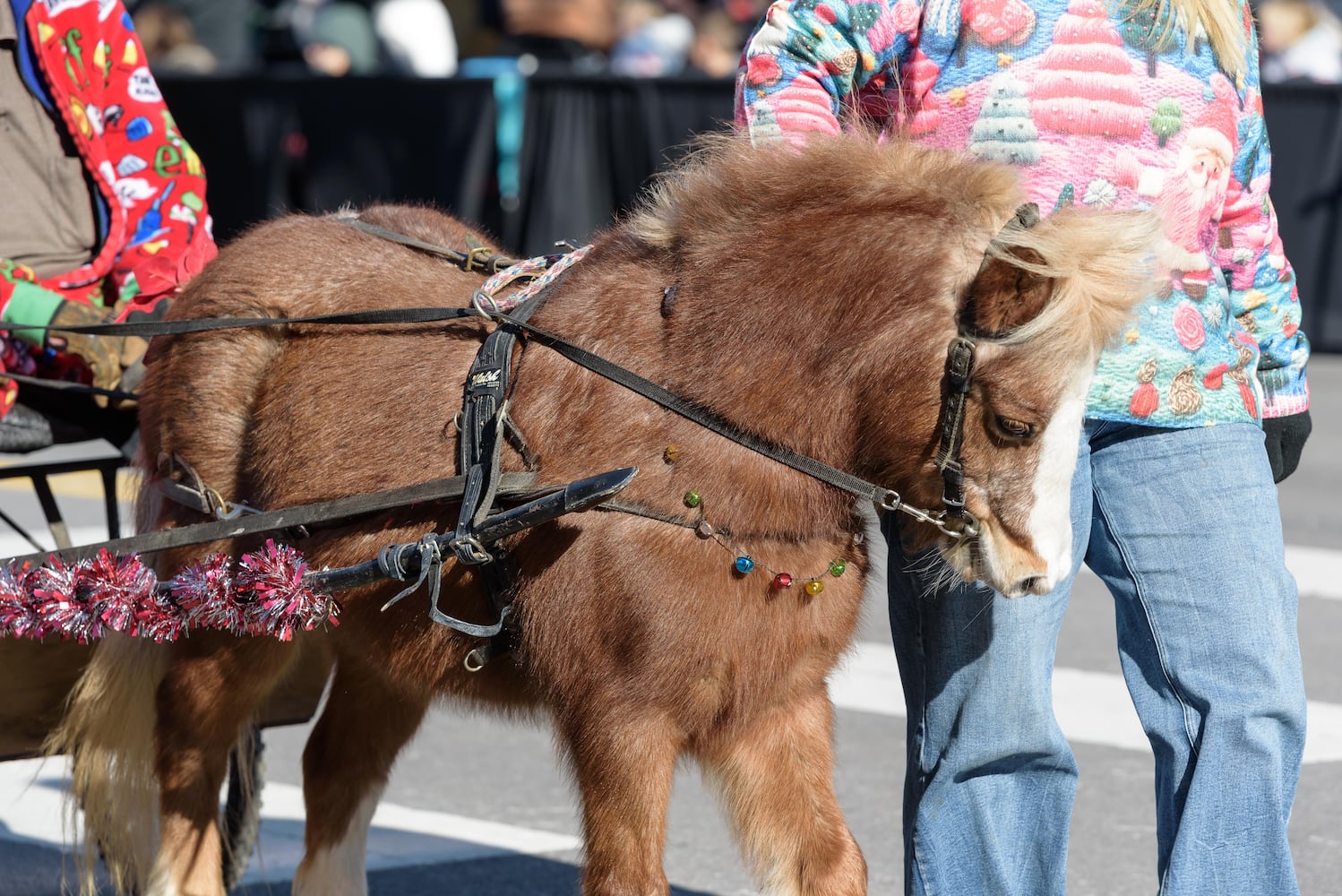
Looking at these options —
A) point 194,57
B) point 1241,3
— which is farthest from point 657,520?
point 194,57

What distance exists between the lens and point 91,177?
390 cm

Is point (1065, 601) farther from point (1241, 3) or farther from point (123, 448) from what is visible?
point (123, 448)

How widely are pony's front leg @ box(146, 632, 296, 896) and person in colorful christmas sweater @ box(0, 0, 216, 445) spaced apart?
2.40 ft

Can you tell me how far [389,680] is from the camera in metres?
3.26

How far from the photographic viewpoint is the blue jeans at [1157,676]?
111 inches

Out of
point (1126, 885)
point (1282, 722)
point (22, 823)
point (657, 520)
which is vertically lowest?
point (22, 823)

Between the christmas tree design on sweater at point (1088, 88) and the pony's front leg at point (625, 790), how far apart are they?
118 cm

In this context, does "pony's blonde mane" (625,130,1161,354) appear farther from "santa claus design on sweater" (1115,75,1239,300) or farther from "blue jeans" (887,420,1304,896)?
"blue jeans" (887,420,1304,896)

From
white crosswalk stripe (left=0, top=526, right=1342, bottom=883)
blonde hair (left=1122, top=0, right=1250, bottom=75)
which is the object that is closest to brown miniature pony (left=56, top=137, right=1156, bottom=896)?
blonde hair (left=1122, top=0, right=1250, bottom=75)

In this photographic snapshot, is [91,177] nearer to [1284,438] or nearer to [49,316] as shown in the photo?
[49,316]

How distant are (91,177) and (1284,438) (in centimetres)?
270

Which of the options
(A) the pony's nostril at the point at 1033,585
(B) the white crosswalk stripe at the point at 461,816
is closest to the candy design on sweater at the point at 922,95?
(A) the pony's nostril at the point at 1033,585

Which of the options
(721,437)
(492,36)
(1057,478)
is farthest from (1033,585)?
(492,36)

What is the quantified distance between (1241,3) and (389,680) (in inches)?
79.0
